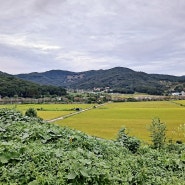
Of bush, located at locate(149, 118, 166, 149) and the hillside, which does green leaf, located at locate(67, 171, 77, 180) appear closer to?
bush, located at locate(149, 118, 166, 149)

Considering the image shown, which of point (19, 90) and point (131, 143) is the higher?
point (19, 90)

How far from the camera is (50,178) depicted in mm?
6309

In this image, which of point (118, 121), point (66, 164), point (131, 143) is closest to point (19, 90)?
point (118, 121)

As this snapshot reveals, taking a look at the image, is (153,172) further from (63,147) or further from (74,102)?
(74,102)

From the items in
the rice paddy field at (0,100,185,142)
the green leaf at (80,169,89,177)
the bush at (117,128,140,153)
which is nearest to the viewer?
the green leaf at (80,169,89,177)

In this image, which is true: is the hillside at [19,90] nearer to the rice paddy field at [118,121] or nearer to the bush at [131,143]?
the rice paddy field at [118,121]

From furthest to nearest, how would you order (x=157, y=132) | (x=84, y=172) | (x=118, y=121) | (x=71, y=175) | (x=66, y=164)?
(x=118, y=121) < (x=157, y=132) < (x=66, y=164) < (x=84, y=172) < (x=71, y=175)

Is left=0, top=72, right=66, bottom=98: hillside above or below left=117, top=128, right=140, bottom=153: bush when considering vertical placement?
above

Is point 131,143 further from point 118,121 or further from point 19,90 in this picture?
point 19,90

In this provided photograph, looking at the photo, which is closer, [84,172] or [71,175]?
[71,175]

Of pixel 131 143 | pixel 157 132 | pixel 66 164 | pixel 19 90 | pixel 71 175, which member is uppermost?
pixel 19 90

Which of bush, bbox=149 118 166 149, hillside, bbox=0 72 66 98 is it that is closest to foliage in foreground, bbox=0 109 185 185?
bush, bbox=149 118 166 149

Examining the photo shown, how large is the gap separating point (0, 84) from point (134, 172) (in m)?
166

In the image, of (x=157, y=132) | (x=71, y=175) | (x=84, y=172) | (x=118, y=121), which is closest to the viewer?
(x=71, y=175)
